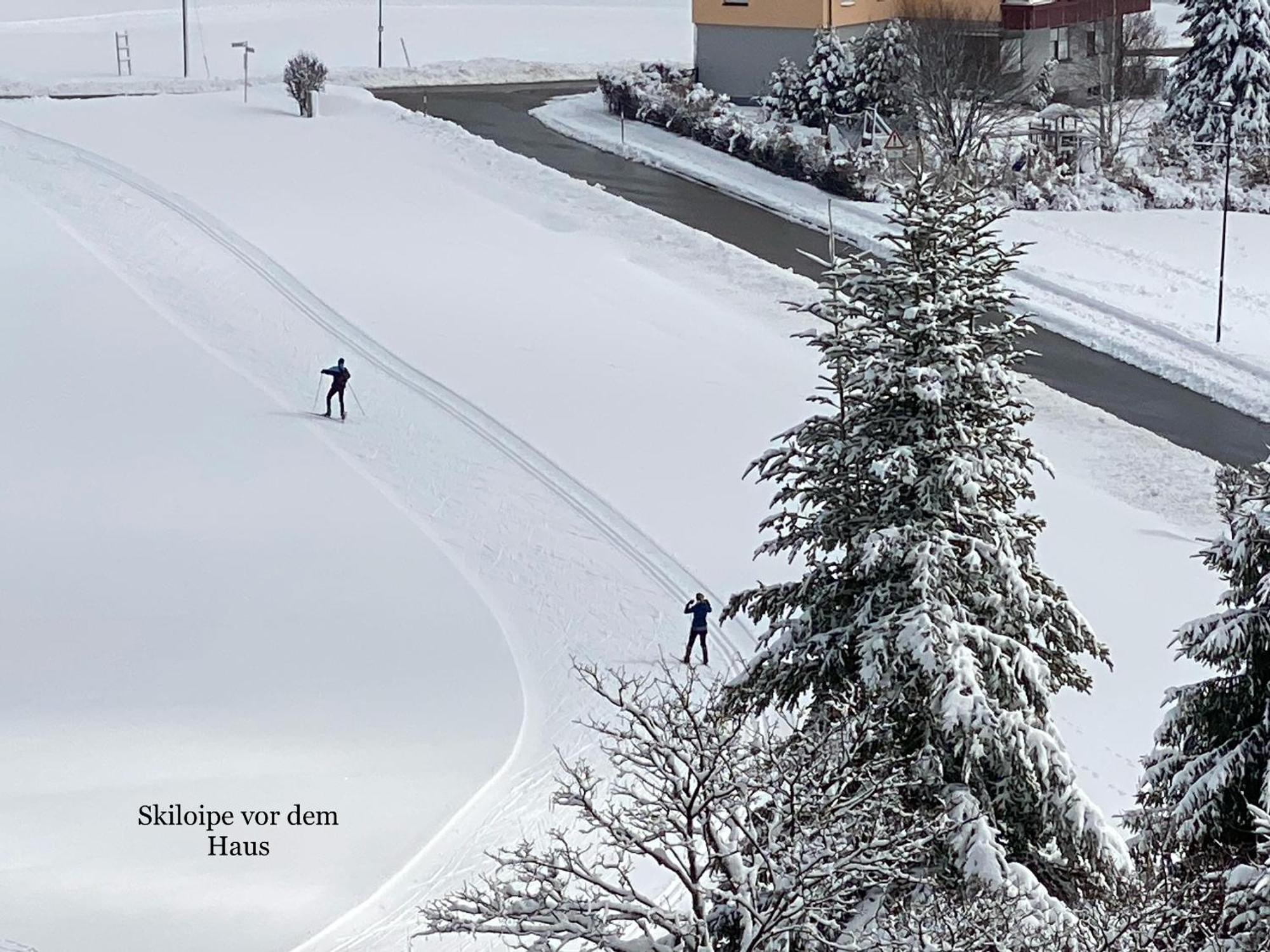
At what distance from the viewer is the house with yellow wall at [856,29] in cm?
4341

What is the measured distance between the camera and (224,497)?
2195 cm

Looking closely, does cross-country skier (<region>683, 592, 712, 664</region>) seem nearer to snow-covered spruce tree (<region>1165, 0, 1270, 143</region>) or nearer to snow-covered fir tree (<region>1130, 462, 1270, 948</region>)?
snow-covered fir tree (<region>1130, 462, 1270, 948</region>)

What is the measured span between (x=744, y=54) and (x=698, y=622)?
30077mm

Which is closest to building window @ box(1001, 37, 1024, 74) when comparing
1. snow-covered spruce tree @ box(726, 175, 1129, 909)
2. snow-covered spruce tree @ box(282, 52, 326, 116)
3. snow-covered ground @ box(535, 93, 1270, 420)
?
snow-covered ground @ box(535, 93, 1270, 420)

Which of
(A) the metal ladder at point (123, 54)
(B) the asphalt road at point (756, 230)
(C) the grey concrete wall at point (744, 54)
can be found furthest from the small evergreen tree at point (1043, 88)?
(A) the metal ladder at point (123, 54)

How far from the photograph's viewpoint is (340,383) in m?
24.1

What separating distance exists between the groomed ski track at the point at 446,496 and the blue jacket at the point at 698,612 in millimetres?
765

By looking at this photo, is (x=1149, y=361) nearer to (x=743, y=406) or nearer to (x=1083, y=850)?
(x=743, y=406)

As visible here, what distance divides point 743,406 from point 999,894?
16246mm

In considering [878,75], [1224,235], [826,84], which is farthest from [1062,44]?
[1224,235]

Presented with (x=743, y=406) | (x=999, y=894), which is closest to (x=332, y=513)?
(x=743, y=406)

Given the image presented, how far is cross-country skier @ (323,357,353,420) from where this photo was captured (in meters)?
24.0

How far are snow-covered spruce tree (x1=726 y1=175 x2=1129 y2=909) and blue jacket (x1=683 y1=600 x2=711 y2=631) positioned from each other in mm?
5626

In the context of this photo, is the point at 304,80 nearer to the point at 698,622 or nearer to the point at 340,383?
the point at 340,383
